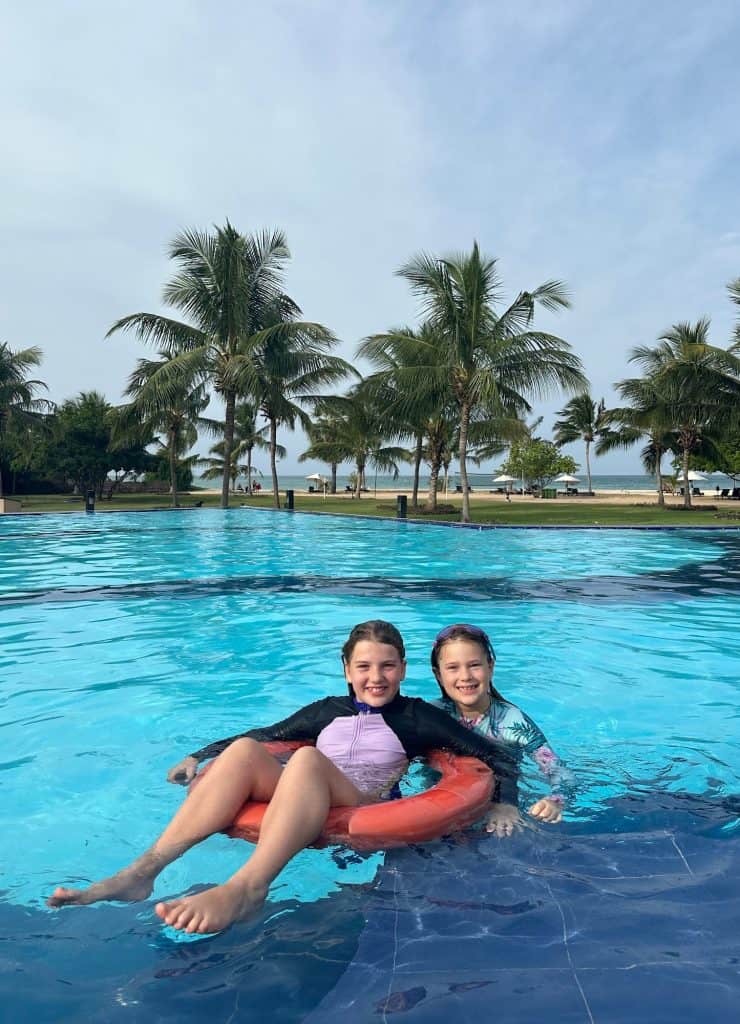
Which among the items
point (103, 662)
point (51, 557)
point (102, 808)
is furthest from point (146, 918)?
point (51, 557)

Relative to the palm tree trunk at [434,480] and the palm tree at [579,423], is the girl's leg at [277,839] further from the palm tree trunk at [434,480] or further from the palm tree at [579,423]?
the palm tree at [579,423]

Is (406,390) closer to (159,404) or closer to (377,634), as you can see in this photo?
(159,404)

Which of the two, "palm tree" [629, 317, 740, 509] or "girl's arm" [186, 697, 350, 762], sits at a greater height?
"palm tree" [629, 317, 740, 509]

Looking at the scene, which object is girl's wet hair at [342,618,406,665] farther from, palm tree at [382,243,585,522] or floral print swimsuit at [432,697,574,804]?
palm tree at [382,243,585,522]

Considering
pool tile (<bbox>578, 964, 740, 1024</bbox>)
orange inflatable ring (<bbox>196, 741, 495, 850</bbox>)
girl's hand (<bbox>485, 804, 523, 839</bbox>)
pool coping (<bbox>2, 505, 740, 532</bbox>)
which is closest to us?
pool tile (<bbox>578, 964, 740, 1024</bbox>)

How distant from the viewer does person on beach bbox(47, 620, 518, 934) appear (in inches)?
93.7

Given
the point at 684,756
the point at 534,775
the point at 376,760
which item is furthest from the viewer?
the point at 684,756

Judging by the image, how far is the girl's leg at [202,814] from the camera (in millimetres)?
2441

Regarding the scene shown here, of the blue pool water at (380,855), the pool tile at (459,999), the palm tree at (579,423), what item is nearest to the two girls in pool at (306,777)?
the blue pool water at (380,855)

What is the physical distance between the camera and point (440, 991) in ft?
7.23

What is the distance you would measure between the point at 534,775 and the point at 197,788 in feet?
5.80

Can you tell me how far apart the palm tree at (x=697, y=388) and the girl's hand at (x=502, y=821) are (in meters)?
23.2

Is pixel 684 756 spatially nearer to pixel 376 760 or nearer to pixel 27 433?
pixel 376 760

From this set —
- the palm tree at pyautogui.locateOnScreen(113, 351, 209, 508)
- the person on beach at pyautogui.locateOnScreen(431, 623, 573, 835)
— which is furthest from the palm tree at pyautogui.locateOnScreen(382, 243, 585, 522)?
the person on beach at pyautogui.locateOnScreen(431, 623, 573, 835)
